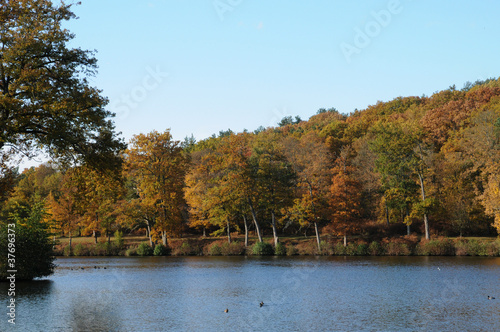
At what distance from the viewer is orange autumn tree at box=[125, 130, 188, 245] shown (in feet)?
218

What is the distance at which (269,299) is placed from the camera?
28.4m

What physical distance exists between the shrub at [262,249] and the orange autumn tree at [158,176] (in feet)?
37.9

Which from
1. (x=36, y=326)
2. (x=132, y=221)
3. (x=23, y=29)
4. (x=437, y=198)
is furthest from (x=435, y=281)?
(x=132, y=221)

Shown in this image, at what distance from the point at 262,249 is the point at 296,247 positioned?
4641 millimetres

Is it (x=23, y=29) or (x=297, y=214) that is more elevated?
(x=23, y=29)

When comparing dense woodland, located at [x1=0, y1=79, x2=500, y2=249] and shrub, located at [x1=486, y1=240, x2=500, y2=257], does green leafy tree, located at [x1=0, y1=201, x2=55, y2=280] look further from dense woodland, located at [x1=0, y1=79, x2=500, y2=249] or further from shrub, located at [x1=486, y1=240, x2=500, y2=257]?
shrub, located at [x1=486, y1=240, x2=500, y2=257]

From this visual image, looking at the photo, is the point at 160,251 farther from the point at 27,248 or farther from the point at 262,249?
the point at 27,248

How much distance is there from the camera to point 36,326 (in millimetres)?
21266

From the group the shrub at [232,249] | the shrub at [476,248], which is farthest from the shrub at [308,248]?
the shrub at [476,248]

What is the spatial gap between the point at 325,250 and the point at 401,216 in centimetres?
1393

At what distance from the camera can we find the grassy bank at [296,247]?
2249 inches

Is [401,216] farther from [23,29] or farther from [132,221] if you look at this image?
[23,29]

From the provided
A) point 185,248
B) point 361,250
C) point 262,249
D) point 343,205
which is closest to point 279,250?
point 262,249

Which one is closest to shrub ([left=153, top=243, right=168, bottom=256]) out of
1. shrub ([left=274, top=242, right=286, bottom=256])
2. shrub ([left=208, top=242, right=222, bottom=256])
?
shrub ([left=208, top=242, right=222, bottom=256])
